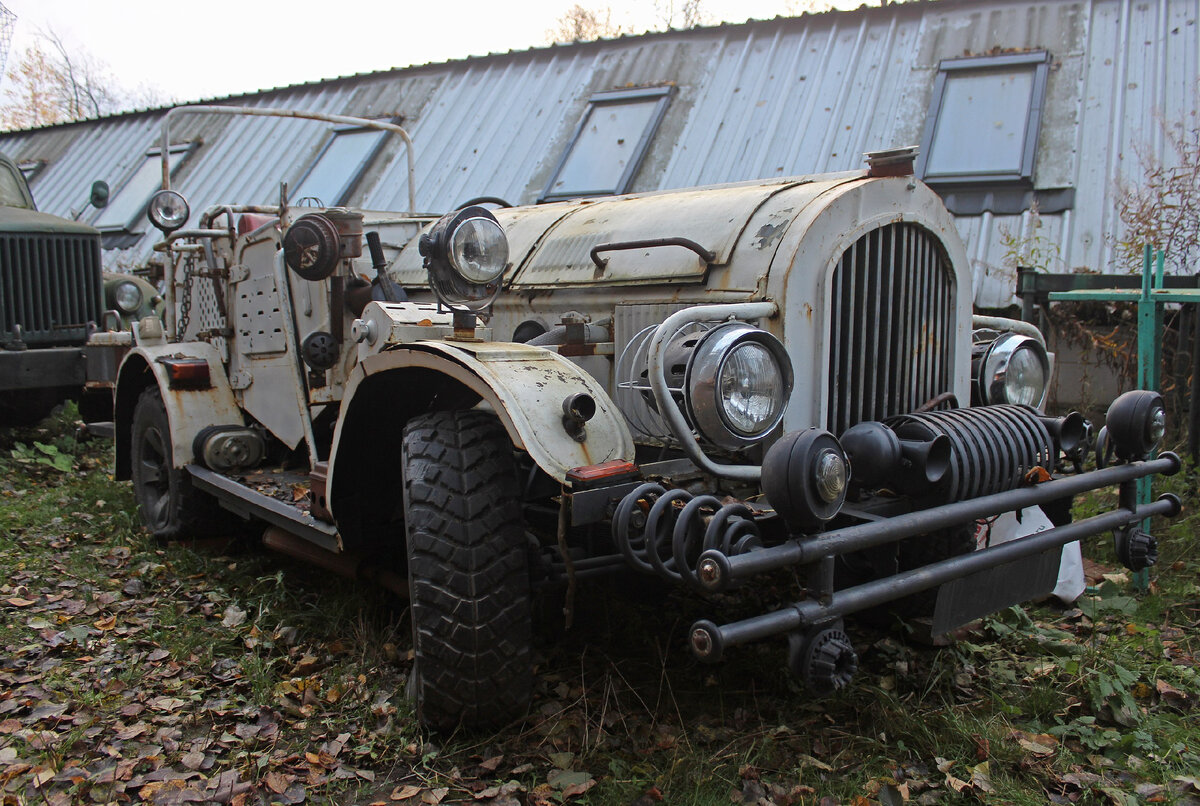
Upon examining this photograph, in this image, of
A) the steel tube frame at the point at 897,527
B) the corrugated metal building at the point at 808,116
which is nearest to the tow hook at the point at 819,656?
the steel tube frame at the point at 897,527

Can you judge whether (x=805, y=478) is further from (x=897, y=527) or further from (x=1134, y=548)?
(x=1134, y=548)

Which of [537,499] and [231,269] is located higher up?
[231,269]

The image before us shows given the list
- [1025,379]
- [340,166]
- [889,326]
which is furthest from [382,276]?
[340,166]

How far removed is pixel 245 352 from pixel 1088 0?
7.67m

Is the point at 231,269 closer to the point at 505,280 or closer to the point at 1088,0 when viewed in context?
the point at 505,280

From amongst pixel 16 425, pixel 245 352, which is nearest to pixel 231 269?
pixel 245 352

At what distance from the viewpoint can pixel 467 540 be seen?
2426mm

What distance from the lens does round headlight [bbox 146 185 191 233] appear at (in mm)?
4238

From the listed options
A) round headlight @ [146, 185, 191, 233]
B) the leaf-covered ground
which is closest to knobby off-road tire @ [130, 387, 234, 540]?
the leaf-covered ground

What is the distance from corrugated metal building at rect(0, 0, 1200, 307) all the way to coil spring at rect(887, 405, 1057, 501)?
144 inches

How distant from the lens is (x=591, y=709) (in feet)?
9.20

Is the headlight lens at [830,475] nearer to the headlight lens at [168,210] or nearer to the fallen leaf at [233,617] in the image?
the fallen leaf at [233,617]

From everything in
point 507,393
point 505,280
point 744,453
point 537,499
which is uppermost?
point 505,280

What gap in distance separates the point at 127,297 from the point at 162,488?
12.6 ft
